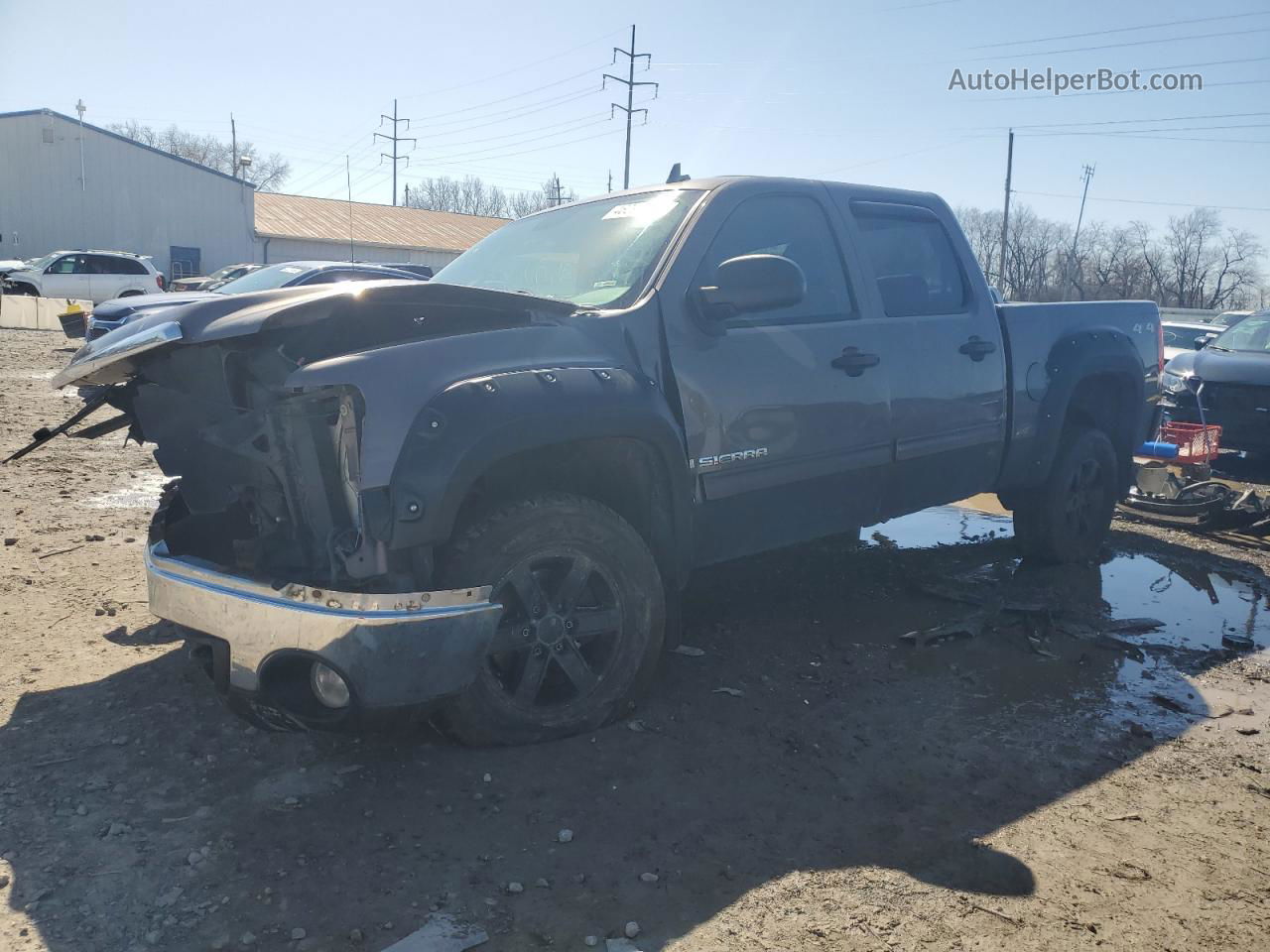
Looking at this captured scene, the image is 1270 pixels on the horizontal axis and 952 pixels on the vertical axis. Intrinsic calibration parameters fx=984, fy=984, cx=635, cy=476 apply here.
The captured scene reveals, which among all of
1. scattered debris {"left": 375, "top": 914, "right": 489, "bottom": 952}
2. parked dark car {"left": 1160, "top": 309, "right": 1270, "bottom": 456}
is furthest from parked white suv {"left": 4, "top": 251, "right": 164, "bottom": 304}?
scattered debris {"left": 375, "top": 914, "right": 489, "bottom": 952}

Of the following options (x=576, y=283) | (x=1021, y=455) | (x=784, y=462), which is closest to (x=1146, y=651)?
(x=1021, y=455)

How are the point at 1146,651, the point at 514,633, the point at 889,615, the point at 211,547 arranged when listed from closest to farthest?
the point at 514,633
the point at 211,547
the point at 1146,651
the point at 889,615

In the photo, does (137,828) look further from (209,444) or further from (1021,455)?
(1021,455)

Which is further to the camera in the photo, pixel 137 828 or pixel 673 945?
pixel 137 828

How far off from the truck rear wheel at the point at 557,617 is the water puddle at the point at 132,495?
4399mm

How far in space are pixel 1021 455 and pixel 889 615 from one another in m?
1.19

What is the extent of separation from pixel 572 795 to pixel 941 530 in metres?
4.81

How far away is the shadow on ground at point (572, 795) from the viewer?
2.52 m

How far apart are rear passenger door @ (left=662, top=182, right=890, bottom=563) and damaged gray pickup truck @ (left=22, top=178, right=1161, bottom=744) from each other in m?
0.01

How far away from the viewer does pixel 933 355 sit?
462cm

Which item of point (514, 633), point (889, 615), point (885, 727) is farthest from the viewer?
Answer: point (889, 615)

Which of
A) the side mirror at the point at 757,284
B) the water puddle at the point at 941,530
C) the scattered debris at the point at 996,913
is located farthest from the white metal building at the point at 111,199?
the scattered debris at the point at 996,913

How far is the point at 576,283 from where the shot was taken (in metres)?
3.95

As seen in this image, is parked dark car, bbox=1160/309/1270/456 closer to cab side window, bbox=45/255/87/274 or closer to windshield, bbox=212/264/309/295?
windshield, bbox=212/264/309/295
